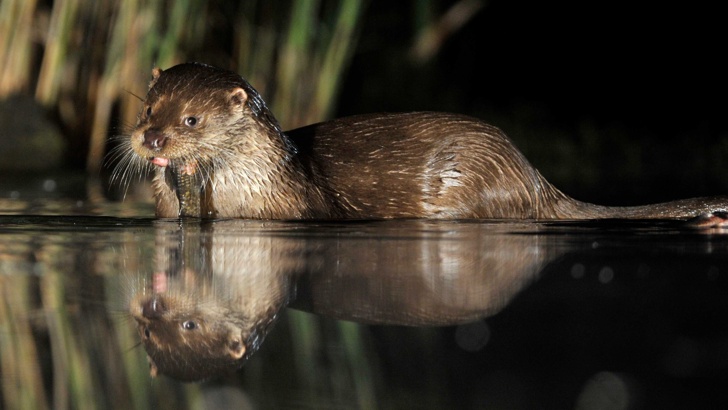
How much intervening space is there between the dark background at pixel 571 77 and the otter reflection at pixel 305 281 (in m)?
5.11

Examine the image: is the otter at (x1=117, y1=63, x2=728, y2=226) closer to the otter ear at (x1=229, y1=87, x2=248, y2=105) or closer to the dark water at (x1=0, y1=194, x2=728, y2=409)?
the otter ear at (x1=229, y1=87, x2=248, y2=105)

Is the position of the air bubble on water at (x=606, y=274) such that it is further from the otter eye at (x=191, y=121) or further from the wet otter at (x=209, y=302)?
the otter eye at (x=191, y=121)

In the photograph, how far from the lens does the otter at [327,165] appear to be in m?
3.83

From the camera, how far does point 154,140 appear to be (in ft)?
11.9

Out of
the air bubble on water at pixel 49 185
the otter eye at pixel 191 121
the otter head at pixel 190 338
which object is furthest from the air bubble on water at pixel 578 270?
the air bubble on water at pixel 49 185

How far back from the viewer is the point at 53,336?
1596 millimetres

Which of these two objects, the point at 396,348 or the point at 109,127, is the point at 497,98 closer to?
the point at 109,127

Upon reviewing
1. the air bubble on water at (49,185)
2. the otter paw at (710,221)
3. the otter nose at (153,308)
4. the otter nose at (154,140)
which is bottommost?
the otter nose at (153,308)

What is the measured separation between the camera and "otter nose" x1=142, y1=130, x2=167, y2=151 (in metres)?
3.63

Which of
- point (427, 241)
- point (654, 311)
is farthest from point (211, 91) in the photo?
point (654, 311)

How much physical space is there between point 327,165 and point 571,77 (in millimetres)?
5415

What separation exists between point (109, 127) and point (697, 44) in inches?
180

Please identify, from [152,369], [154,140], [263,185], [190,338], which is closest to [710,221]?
[263,185]

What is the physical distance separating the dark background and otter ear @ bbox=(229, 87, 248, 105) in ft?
14.1
